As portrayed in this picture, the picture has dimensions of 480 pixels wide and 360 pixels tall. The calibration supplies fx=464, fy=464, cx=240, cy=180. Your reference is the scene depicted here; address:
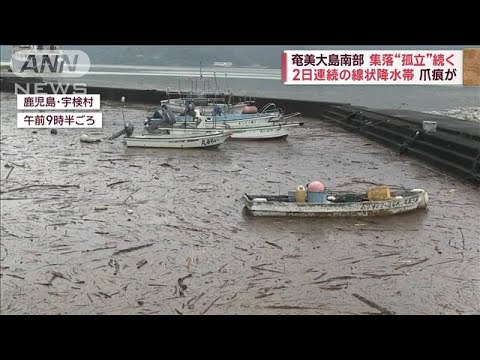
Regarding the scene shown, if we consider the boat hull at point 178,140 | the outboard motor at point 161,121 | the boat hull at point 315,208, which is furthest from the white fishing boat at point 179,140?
the boat hull at point 315,208

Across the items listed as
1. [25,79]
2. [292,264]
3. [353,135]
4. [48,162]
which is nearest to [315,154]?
[353,135]

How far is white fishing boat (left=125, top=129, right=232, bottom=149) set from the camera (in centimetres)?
1580

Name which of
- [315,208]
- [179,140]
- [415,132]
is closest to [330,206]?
[315,208]

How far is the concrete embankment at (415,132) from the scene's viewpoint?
42.2ft

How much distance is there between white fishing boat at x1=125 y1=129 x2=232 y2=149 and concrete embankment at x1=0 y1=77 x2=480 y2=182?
6.39m

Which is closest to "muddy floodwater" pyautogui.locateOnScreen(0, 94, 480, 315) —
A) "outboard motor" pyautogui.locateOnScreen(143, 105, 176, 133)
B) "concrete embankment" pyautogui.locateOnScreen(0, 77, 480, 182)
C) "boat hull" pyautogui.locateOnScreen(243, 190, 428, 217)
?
"boat hull" pyautogui.locateOnScreen(243, 190, 428, 217)

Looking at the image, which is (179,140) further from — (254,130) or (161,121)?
(254,130)

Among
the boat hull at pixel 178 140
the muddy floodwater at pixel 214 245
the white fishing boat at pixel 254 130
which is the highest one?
the white fishing boat at pixel 254 130

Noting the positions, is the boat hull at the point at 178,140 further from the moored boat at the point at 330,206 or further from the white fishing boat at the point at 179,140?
the moored boat at the point at 330,206

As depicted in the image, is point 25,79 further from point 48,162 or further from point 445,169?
point 445,169

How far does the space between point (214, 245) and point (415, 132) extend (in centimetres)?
1161

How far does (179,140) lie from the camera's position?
1595 cm

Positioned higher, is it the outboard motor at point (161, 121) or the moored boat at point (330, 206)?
the outboard motor at point (161, 121)

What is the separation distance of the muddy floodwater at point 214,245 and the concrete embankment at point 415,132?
2.32 ft
